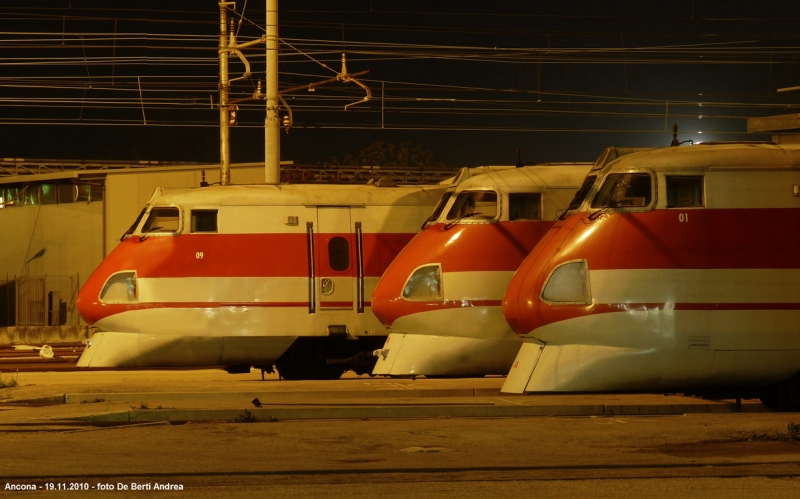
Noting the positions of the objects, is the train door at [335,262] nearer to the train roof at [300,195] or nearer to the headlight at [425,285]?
the train roof at [300,195]

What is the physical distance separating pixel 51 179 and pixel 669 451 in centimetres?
3387

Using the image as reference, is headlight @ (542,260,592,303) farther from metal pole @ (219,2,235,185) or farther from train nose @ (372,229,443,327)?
metal pole @ (219,2,235,185)

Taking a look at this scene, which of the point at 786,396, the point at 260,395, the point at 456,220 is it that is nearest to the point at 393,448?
the point at 260,395

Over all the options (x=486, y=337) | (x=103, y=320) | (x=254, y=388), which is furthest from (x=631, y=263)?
(x=103, y=320)

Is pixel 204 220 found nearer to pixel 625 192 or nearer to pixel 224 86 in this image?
pixel 224 86

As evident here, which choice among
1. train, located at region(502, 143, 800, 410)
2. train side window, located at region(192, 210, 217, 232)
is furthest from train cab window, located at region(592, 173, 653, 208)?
train side window, located at region(192, 210, 217, 232)

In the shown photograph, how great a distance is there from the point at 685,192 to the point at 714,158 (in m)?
0.58

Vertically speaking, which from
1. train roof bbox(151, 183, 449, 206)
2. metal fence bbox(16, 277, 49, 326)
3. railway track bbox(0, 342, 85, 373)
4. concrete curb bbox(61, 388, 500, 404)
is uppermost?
train roof bbox(151, 183, 449, 206)

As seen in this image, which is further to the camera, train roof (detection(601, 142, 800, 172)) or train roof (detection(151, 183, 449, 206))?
train roof (detection(151, 183, 449, 206))

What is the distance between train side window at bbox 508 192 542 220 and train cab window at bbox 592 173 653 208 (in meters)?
2.67

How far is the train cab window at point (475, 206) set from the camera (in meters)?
18.5

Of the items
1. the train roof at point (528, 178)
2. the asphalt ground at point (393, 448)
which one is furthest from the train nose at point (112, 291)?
the train roof at point (528, 178)

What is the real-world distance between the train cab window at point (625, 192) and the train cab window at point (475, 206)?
2.87m

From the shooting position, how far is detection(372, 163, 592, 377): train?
18.1m
